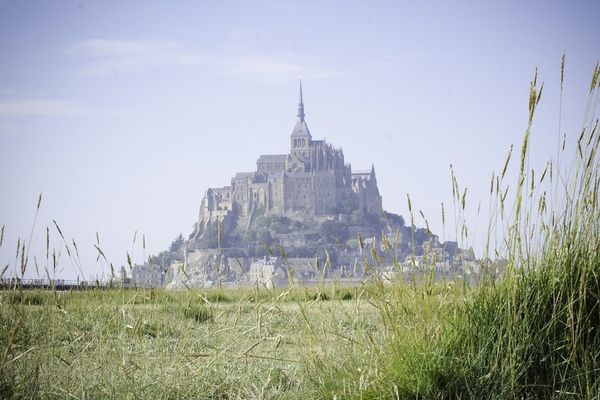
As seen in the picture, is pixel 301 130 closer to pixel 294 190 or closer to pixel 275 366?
pixel 294 190

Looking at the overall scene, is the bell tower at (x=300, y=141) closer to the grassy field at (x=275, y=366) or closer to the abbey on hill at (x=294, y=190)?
the abbey on hill at (x=294, y=190)

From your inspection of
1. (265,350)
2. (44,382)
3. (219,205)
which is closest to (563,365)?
(265,350)

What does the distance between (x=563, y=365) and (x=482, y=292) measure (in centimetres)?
33

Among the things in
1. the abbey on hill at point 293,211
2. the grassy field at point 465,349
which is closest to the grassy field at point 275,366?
the grassy field at point 465,349

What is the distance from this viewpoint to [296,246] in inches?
3684

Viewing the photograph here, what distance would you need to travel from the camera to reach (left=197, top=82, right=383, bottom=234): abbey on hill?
326 ft

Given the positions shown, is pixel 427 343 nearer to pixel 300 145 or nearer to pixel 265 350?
pixel 265 350

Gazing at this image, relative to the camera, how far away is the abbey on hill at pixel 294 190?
99250 mm

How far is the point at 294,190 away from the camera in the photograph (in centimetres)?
9956

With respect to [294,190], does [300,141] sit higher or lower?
higher

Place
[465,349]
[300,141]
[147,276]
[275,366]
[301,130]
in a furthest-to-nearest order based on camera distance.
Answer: [301,130] < [300,141] < [147,276] < [275,366] < [465,349]

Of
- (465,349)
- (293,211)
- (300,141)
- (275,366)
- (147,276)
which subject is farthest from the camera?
(300,141)

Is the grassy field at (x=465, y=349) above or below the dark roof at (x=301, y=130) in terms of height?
below

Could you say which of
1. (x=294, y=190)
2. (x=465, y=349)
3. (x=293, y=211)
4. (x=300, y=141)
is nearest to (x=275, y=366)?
(x=465, y=349)
